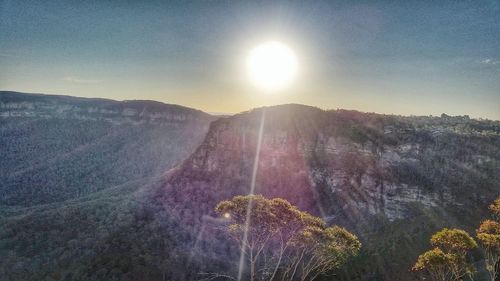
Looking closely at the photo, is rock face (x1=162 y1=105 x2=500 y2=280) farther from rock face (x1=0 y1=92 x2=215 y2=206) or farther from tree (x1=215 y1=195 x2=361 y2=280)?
rock face (x1=0 y1=92 x2=215 y2=206)

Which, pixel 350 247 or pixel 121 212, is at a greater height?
pixel 350 247

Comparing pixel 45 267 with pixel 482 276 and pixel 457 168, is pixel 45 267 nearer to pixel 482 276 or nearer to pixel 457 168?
pixel 482 276

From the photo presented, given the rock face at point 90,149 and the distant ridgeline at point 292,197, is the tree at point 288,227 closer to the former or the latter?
the distant ridgeline at point 292,197

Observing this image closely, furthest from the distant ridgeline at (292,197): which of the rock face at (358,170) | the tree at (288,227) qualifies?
the tree at (288,227)

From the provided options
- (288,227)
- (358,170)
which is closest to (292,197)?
(358,170)

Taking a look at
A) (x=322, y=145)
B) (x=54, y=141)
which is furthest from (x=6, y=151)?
(x=322, y=145)

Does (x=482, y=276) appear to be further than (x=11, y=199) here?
No

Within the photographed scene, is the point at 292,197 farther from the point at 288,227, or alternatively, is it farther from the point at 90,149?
the point at 90,149

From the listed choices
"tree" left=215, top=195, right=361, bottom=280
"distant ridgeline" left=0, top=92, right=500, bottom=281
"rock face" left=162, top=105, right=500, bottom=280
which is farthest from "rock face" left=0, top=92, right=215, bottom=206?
"tree" left=215, top=195, right=361, bottom=280
